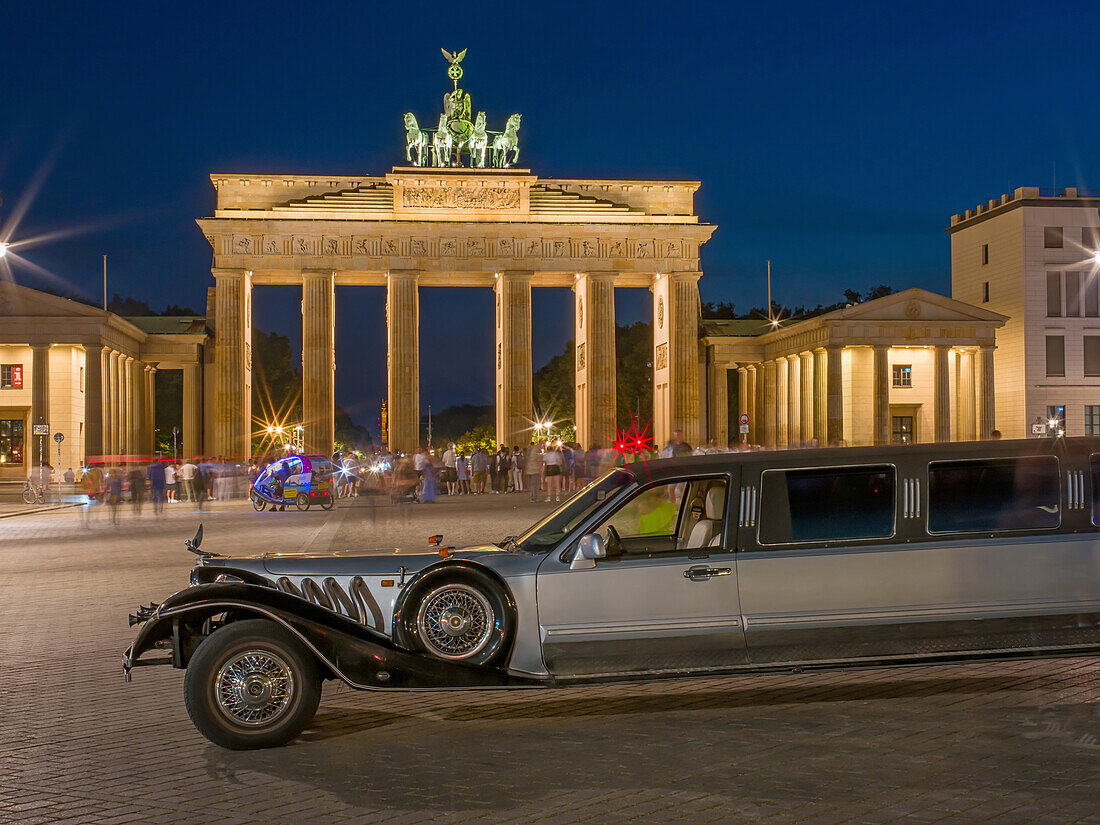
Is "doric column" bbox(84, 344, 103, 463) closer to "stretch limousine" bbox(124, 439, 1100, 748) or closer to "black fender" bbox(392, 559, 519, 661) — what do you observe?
"stretch limousine" bbox(124, 439, 1100, 748)

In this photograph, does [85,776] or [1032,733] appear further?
[1032,733]

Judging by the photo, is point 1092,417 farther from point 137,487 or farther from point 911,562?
point 911,562

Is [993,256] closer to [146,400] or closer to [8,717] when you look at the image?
[146,400]

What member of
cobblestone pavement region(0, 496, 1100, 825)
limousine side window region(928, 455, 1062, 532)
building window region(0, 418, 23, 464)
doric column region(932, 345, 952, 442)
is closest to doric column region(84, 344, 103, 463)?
building window region(0, 418, 23, 464)

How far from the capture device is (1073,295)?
2443 inches

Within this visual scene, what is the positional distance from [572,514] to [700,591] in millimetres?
978

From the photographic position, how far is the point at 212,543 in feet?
68.8

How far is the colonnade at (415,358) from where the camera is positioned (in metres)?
59.6

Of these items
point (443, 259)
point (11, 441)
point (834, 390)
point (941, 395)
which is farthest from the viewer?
point (443, 259)

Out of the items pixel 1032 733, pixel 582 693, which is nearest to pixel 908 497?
pixel 1032 733

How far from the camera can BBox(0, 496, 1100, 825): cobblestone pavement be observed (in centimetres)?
558

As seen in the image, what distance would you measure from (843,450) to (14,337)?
2074 inches

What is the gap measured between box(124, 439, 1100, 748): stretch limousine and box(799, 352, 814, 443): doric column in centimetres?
5567

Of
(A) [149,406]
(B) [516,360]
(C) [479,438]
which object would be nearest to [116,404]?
(A) [149,406]
